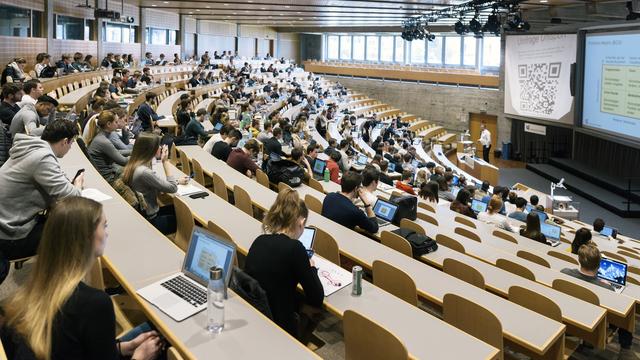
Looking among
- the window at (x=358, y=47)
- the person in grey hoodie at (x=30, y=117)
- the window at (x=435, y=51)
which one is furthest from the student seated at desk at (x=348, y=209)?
the window at (x=358, y=47)

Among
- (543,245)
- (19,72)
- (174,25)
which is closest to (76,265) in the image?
(543,245)

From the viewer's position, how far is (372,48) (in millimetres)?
38031

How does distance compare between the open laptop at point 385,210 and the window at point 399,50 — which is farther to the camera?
the window at point 399,50

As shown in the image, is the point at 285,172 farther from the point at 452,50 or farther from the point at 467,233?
the point at 452,50

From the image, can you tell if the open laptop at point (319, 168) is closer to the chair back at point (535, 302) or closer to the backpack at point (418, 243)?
the backpack at point (418, 243)

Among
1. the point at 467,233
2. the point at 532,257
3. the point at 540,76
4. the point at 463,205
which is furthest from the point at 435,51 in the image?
the point at 532,257

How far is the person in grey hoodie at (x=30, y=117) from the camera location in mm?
5699

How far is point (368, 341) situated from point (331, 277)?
35.5 inches

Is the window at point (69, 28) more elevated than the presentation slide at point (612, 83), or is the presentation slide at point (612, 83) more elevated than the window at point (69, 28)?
the window at point (69, 28)

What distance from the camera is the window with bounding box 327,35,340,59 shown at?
40.9 metres

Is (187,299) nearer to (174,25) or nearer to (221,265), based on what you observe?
(221,265)

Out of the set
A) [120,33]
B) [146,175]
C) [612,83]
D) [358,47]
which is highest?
[358,47]

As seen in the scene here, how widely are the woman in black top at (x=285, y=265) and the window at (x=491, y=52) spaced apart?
28.5 metres

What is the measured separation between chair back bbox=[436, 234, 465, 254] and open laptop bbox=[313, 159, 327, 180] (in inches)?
130
